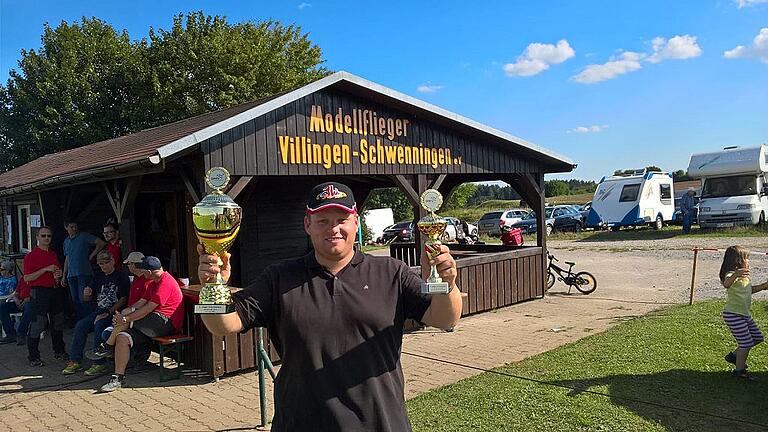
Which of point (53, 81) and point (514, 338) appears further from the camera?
point (53, 81)

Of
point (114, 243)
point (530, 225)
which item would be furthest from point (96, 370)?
point (530, 225)

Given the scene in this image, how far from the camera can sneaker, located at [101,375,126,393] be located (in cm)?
654

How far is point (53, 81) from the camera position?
2869 centimetres

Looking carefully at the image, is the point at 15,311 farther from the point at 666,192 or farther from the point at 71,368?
the point at 666,192

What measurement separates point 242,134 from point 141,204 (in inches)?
186

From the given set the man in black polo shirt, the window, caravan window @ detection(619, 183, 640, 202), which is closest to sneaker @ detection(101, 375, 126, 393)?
the man in black polo shirt

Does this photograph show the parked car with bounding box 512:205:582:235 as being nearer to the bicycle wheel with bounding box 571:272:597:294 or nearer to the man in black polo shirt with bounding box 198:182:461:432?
the bicycle wheel with bounding box 571:272:597:294

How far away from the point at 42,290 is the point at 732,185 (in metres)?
23.5

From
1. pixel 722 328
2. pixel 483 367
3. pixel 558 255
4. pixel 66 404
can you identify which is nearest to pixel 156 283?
pixel 66 404

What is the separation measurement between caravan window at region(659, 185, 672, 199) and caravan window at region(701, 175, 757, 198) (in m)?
4.12

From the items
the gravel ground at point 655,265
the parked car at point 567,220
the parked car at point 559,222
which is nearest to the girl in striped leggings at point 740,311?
the gravel ground at point 655,265

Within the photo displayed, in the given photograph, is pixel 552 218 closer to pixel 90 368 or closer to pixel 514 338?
pixel 514 338

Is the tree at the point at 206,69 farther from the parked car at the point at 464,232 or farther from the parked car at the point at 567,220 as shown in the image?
the parked car at the point at 567,220

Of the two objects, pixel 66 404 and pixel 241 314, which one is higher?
pixel 241 314
